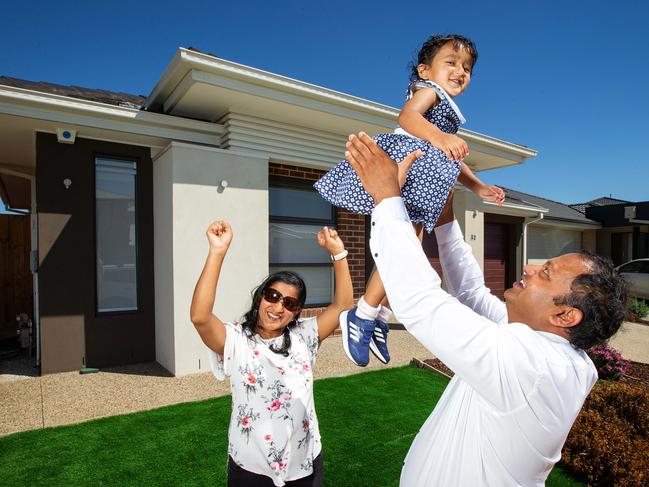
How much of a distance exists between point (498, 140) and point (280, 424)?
7.29 m

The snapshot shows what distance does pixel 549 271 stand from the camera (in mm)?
1162

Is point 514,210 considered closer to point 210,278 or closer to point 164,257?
point 164,257

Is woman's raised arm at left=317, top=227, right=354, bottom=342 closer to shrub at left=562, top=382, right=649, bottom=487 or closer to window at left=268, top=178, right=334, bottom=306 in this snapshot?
shrub at left=562, top=382, right=649, bottom=487

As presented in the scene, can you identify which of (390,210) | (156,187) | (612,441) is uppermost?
(156,187)

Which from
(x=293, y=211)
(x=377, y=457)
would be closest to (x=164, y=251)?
(x=293, y=211)

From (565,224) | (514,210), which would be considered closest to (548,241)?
(565,224)

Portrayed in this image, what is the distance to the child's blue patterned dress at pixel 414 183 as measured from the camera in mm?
1301

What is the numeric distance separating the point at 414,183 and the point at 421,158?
0.28 ft

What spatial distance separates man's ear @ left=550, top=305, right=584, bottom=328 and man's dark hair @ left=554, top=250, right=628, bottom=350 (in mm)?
11

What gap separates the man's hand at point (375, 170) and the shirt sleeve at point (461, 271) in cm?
78

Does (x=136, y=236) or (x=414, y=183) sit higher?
(x=414, y=183)

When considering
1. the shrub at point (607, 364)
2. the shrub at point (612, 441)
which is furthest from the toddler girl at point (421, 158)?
the shrub at point (607, 364)

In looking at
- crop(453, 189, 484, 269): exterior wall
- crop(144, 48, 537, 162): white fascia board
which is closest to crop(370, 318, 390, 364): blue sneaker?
crop(144, 48, 537, 162): white fascia board

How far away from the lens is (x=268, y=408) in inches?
70.7
